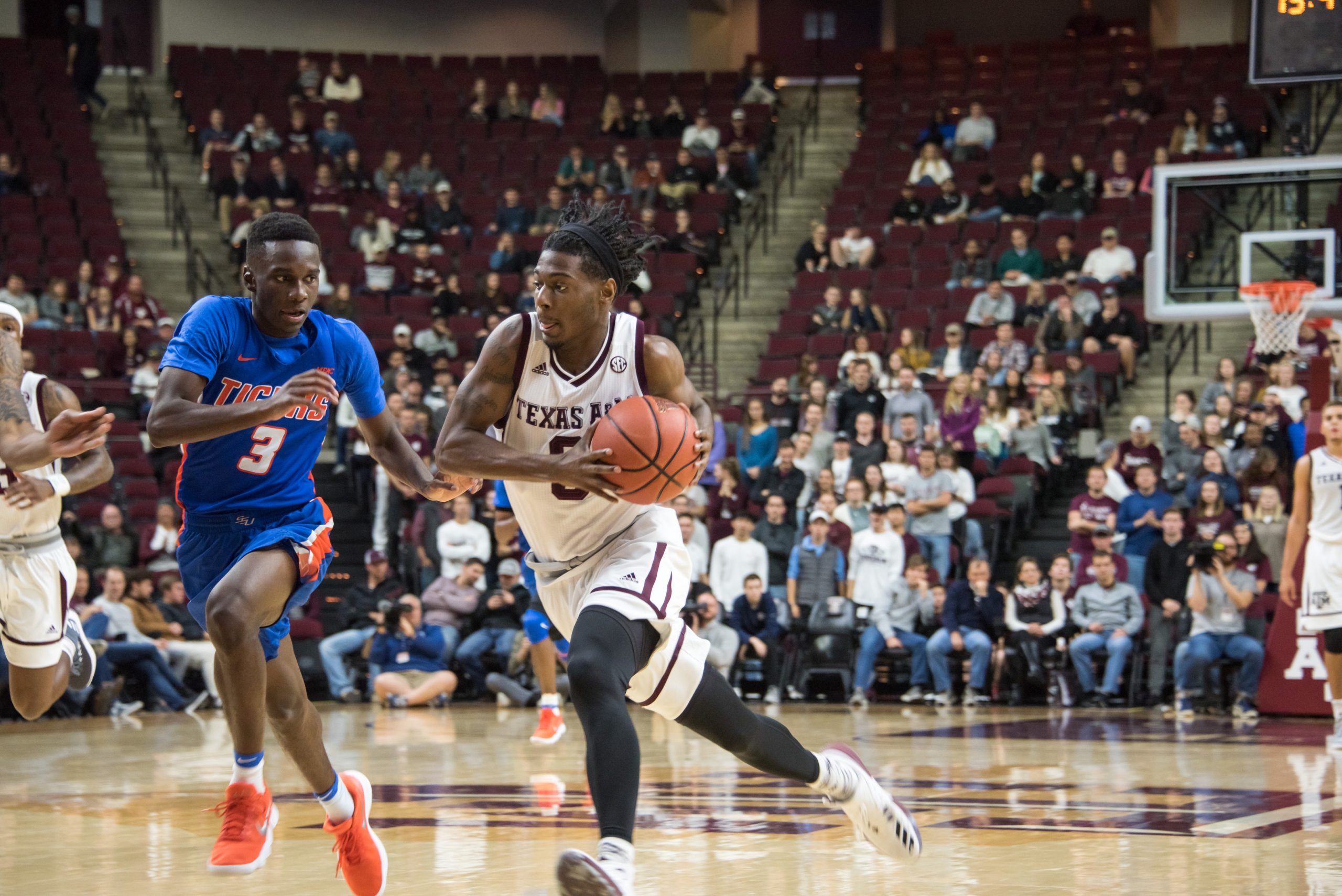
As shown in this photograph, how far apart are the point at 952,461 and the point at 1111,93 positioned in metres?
8.30

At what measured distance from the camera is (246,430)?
15.4 feet

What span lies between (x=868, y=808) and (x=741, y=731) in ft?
1.86

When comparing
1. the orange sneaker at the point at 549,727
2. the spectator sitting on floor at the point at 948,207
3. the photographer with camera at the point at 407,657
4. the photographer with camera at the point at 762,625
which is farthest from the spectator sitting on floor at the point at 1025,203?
the orange sneaker at the point at 549,727

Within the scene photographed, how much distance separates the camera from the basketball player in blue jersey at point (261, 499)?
14.4ft

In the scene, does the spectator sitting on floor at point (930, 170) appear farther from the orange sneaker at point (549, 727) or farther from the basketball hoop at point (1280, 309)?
the orange sneaker at point (549, 727)

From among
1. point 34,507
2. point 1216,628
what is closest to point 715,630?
point 1216,628

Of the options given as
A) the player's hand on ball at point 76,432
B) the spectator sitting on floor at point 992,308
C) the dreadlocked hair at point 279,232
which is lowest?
the player's hand on ball at point 76,432

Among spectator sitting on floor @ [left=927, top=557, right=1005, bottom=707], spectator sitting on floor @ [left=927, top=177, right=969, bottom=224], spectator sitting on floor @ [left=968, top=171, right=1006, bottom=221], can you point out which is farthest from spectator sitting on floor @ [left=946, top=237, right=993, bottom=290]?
spectator sitting on floor @ [left=927, top=557, right=1005, bottom=707]

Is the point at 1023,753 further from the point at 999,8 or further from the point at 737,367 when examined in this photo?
the point at 999,8

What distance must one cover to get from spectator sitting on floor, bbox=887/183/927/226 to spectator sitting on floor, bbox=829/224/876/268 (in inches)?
19.2

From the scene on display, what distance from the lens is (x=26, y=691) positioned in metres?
6.56

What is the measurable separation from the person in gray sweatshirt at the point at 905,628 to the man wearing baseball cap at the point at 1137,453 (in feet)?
6.51

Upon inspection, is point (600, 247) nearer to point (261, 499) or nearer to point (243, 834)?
point (261, 499)

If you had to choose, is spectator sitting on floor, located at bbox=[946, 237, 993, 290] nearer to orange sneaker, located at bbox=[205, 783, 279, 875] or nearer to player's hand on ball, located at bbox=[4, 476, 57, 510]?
player's hand on ball, located at bbox=[4, 476, 57, 510]
